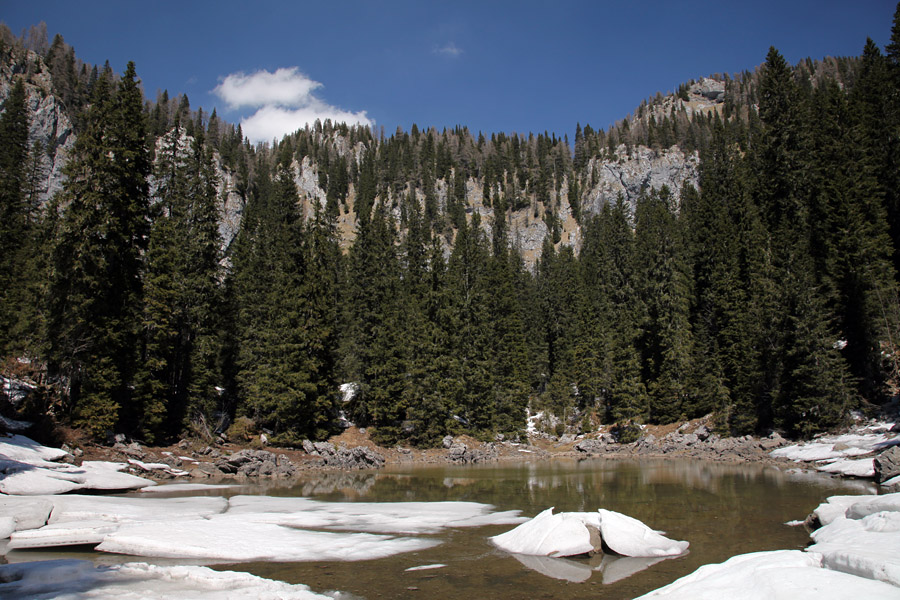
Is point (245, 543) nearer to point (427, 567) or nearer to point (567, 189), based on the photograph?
point (427, 567)

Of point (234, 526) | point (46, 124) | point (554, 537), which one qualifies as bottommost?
point (234, 526)

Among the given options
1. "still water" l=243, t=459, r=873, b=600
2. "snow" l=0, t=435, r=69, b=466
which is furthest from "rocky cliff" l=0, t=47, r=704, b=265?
"snow" l=0, t=435, r=69, b=466

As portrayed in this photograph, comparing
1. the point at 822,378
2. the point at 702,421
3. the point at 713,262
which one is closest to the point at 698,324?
the point at 713,262

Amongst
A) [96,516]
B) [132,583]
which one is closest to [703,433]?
[96,516]

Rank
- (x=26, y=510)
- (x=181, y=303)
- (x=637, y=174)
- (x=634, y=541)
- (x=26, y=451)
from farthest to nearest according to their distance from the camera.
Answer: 1. (x=637, y=174)
2. (x=181, y=303)
3. (x=26, y=451)
4. (x=26, y=510)
5. (x=634, y=541)

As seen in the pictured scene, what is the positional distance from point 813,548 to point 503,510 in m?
9.88

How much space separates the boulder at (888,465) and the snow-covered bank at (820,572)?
11.0 m

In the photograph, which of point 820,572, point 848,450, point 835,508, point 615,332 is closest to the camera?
point 820,572

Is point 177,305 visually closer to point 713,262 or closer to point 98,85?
point 98,85

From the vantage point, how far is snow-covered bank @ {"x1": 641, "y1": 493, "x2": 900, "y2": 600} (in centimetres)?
652

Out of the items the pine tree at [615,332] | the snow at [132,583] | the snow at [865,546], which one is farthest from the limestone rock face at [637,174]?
the snow at [132,583]

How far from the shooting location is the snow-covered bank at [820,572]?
652cm

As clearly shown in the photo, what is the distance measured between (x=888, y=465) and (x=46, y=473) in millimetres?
29845

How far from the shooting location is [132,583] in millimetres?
8594
